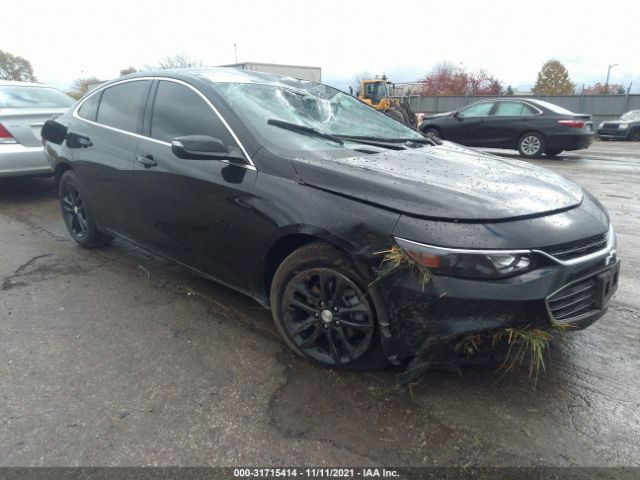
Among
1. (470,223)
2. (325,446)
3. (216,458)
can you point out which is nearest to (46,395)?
(216,458)

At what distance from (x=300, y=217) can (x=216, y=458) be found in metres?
1.21

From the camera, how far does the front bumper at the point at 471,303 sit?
2016 millimetres

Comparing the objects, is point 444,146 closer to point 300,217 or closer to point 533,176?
point 533,176

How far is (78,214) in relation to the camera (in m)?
4.51

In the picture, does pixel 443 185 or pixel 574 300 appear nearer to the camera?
pixel 574 300

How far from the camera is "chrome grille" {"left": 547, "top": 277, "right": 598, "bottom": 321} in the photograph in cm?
210

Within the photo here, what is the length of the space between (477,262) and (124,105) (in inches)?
126

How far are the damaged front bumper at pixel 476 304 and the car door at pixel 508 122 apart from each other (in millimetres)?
10408

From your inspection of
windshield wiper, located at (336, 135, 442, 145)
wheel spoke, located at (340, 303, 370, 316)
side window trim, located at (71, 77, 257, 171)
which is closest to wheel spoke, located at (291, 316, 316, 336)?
wheel spoke, located at (340, 303, 370, 316)

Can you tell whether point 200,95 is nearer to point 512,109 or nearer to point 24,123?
point 24,123

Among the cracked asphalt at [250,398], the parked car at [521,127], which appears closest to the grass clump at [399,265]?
the cracked asphalt at [250,398]

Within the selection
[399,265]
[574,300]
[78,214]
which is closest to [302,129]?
[399,265]

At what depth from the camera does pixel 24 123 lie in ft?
19.9

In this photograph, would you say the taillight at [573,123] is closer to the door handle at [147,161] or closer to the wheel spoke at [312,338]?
the door handle at [147,161]
